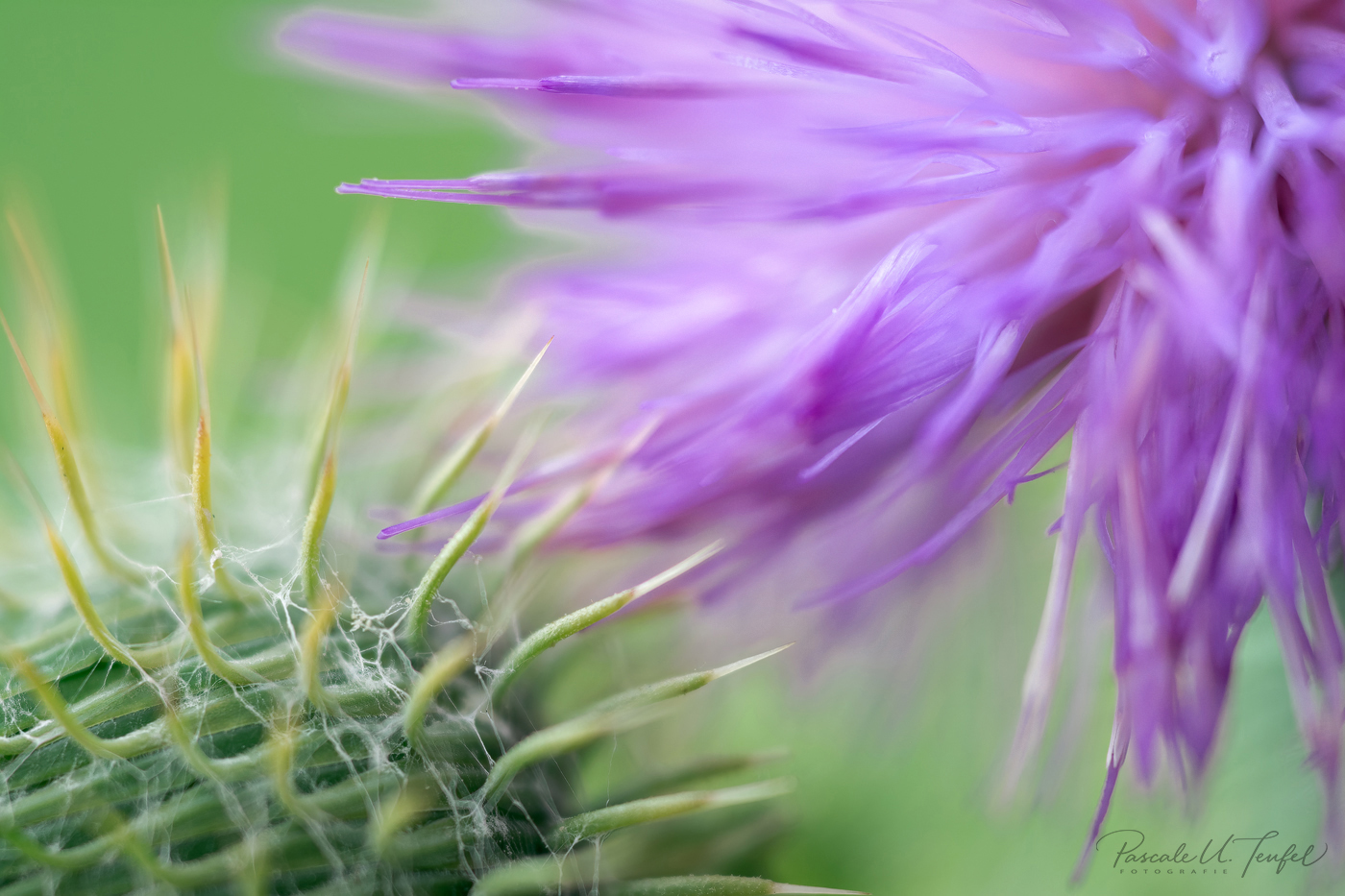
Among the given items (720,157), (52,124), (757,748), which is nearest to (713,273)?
(720,157)

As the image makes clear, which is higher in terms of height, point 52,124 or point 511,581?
point 52,124

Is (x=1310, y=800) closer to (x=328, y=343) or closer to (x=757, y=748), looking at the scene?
(x=757, y=748)

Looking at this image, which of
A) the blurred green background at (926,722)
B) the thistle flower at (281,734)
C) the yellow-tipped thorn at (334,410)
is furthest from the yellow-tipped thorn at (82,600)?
the blurred green background at (926,722)

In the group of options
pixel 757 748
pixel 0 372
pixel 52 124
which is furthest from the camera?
pixel 52 124

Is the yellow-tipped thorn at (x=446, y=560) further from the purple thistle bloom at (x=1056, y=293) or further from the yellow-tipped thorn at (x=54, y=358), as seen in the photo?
the yellow-tipped thorn at (x=54, y=358)

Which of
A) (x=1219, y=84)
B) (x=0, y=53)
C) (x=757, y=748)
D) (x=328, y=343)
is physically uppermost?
(x=0, y=53)

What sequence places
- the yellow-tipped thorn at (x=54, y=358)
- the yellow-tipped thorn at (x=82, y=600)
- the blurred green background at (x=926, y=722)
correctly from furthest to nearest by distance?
1. the blurred green background at (x=926, y=722)
2. the yellow-tipped thorn at (x=54, y=358)
3. the yellow-tipped thorn at (x=82, y=600)

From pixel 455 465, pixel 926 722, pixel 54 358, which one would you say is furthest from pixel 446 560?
pixel 926 722
